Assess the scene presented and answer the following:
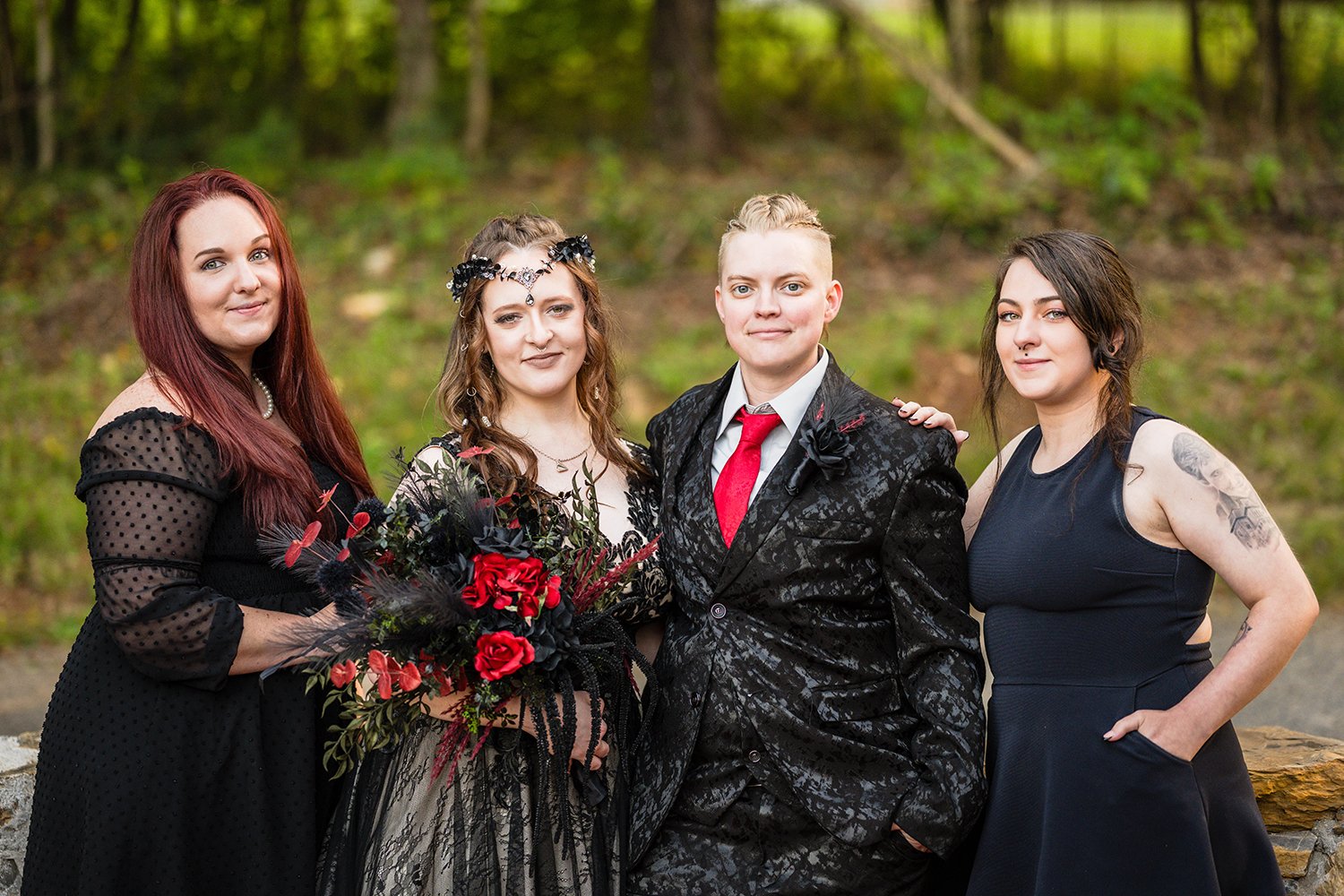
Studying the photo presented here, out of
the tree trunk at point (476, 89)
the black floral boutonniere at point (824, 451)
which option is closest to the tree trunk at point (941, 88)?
the tree trunk at point (476, 89)

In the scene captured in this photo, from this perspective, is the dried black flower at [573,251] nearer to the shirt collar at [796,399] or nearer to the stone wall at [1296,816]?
the shirt collar at [796,399]

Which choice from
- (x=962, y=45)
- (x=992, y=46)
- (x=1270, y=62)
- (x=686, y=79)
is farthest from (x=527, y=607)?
(x=992, y=46)

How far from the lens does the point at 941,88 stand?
12094 mm

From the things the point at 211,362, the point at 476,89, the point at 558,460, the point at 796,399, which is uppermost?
the point at 476,89

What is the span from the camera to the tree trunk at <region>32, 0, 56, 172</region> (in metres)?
12.3

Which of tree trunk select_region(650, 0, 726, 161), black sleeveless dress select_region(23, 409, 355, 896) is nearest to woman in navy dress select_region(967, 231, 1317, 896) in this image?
black sleeveless dress select_region(23, 409, 355, 896)

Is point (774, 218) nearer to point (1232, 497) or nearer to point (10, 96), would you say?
point (1232, 497)

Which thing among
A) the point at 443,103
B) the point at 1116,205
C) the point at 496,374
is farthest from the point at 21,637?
the point at 1116,205

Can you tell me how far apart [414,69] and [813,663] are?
36.8 feet

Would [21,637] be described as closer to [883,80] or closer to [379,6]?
[379,6]

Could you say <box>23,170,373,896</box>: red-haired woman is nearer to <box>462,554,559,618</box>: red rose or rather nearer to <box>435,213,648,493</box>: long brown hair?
<box>435,213,648,493</box>: long brown hair

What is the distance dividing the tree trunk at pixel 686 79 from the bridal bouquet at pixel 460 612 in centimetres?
1048

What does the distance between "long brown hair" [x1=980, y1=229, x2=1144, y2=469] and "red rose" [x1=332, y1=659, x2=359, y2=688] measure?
6.02ft

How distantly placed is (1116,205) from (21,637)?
8.92m
